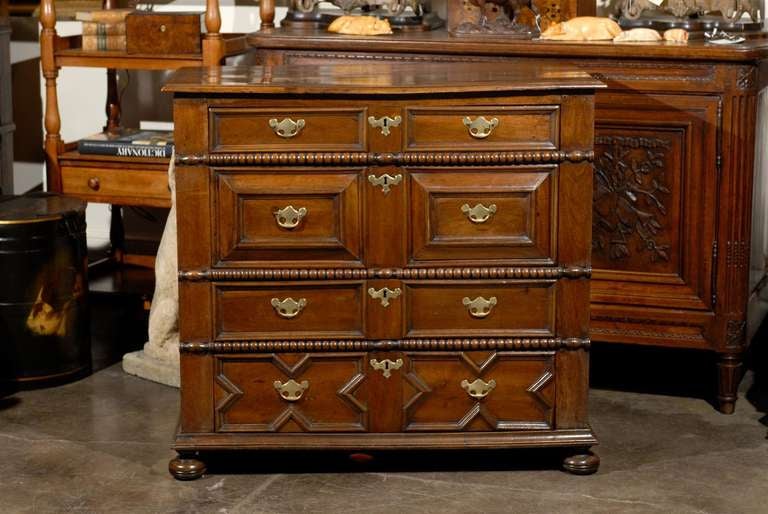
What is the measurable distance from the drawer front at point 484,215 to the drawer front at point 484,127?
0.06 meters

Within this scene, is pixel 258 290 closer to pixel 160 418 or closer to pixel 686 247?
pixel 160 418

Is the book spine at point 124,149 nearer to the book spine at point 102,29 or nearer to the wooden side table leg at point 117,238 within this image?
the book spine at point 102,29

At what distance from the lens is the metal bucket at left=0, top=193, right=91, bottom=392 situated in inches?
154

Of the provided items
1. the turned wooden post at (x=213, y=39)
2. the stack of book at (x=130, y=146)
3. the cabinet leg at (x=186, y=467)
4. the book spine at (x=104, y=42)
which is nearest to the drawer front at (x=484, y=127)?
the cabinet leg at (x=186, y=467)

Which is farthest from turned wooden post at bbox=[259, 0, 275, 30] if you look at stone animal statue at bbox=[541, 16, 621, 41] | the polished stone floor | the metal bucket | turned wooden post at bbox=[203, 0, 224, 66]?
the polished stone floor

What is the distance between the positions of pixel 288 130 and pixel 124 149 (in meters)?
1.59

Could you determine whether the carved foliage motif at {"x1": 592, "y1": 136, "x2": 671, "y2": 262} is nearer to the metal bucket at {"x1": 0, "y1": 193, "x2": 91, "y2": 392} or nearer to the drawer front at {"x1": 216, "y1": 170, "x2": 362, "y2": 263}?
the drawer front at {"x1": 216, "y1": 170, "x2": 362, "y2": 263}

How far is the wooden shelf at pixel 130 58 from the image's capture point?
14.8 feet

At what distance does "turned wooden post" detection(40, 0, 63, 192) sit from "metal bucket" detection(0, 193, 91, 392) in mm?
539

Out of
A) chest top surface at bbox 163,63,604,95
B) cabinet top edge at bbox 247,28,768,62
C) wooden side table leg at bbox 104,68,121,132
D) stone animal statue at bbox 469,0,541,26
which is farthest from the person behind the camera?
wooden side table leg at bbox 104,68,121,132

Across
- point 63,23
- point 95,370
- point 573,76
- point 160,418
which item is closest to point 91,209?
point 63,23

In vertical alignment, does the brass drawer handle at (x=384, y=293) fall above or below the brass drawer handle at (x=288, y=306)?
above

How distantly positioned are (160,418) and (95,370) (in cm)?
53

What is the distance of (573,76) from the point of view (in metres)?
3.25
